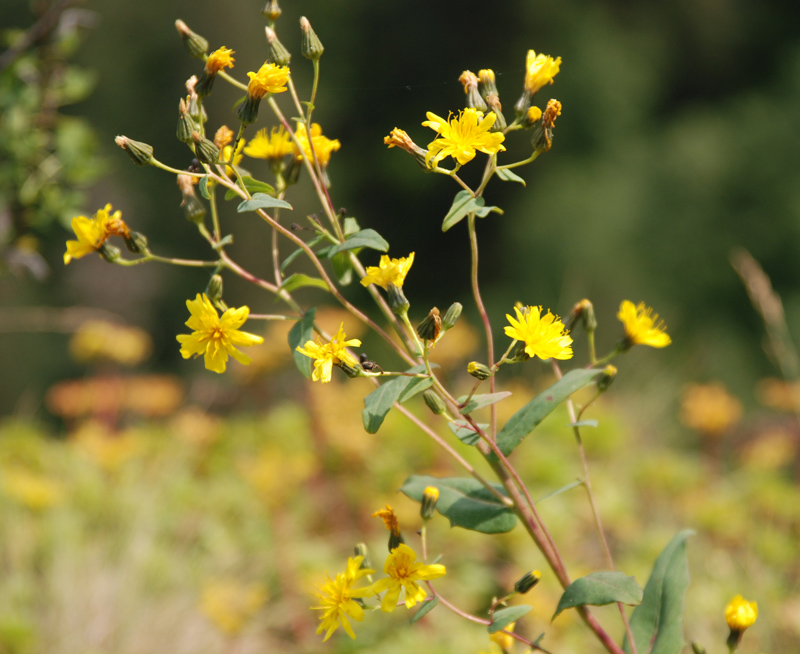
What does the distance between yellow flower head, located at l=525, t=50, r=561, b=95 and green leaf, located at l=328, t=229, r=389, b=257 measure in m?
0.21

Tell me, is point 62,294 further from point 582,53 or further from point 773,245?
point 773,245

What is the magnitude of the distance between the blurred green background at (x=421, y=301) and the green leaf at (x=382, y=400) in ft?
1.31

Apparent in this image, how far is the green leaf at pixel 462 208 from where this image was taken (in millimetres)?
532

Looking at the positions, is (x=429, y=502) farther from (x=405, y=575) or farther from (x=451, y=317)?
(x=451, y=317)

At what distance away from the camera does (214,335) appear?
55 cm

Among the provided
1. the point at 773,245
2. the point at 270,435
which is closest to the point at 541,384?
the point at 270,435

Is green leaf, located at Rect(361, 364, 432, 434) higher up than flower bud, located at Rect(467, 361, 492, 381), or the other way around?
flower bud, located at Rect(467, 361, 492, 381)

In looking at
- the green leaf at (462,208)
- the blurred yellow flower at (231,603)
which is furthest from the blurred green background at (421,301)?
the green leaf at (462,208)

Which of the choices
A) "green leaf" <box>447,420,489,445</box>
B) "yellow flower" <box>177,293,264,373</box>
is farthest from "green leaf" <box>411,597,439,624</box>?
"yellow flower" <box>177,293,264,373</box>

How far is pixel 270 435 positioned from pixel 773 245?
9.44 feet

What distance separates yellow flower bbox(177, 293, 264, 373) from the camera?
0.53 m

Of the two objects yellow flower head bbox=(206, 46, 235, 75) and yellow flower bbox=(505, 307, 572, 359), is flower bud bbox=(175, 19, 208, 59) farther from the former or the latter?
yellow flower bbox=(505, 307, 572, 359)

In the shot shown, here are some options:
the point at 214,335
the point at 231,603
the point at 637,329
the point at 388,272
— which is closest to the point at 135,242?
the point at 214,335

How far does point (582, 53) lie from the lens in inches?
156
